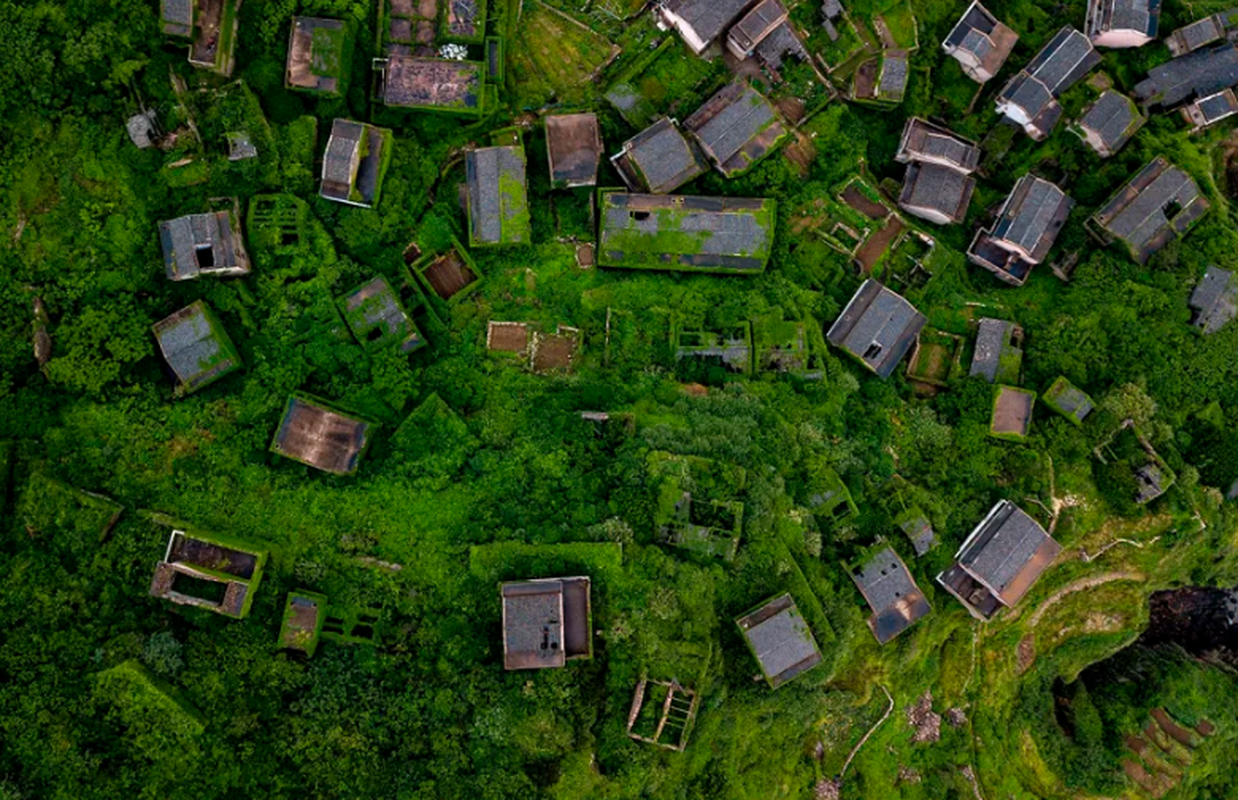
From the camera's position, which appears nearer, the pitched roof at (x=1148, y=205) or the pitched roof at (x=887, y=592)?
the pitched roof at (x=887, y=592)

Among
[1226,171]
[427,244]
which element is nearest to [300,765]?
[427,244]

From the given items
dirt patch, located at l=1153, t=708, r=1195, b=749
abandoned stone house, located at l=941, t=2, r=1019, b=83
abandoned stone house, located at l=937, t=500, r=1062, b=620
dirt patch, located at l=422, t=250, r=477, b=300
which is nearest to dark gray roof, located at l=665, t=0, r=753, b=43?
abandoned stone house, located at l=941, t=2, r=1019, b=83

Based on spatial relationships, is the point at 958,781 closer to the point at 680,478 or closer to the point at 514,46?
the point at 680,478

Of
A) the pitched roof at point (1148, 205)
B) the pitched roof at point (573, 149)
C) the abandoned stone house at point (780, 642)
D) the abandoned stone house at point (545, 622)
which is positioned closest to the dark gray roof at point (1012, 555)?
the abandoned stone house at point (780, 642)

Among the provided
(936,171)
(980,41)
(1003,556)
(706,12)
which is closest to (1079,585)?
(1003,556)

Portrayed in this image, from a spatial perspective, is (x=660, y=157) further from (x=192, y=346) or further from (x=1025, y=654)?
(x=1025, y=654)

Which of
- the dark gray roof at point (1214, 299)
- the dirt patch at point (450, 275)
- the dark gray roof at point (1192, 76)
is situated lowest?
the dirt patch at point (450, 275)

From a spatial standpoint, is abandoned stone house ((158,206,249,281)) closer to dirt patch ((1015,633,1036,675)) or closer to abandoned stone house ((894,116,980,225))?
abandoned stone house ((894,116,980,225))

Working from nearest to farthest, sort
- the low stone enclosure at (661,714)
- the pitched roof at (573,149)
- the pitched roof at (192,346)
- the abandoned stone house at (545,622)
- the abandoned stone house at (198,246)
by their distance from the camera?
the abandoned stone house at (545,622) < the low stone enclosure at (661,714) < the pitched roof at (192,346) < the abandoned stone house at (198,246) < the pitched roof at (573,149)

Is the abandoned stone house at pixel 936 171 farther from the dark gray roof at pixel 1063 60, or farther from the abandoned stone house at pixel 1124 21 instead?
the abandoned stone house at pixel 1124 21
